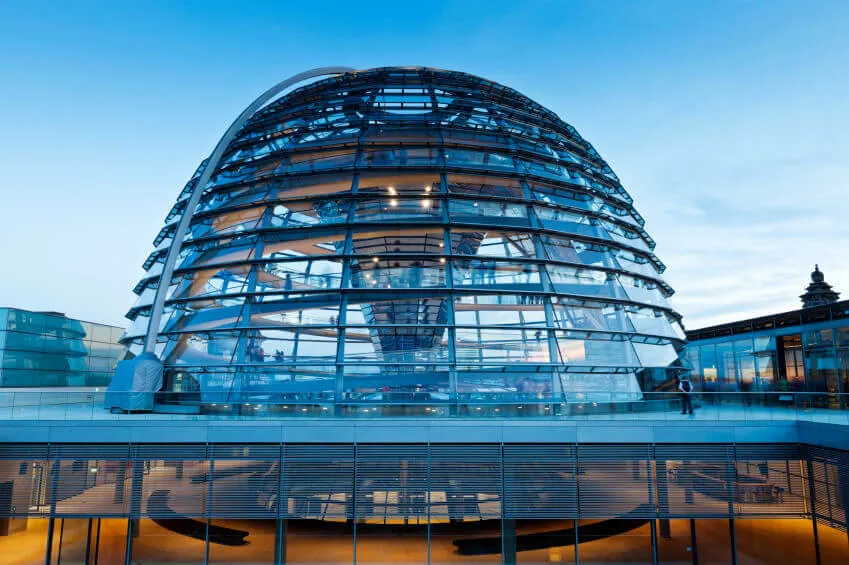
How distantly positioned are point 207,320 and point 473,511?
10341mm

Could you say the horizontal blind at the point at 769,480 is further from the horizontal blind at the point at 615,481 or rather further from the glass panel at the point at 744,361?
the glass panel at the point at 744,361

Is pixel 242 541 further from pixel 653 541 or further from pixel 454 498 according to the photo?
pixel 653 541

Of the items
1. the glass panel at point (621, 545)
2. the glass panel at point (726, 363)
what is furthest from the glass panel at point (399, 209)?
the glass panel at point (726, 363)

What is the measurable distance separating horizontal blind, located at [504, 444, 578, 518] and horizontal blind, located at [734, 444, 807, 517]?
4.34m

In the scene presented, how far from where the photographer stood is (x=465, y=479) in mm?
16000

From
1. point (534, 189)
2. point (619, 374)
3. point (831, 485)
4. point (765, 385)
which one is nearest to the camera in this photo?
point (831, 485)

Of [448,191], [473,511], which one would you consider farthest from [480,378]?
[448,191]

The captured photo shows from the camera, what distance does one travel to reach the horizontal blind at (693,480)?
15.9 metres

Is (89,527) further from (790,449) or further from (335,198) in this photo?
(790,449)

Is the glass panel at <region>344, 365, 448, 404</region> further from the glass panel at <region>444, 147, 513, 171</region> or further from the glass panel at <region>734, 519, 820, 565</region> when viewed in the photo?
the glass panel at <region>734, 519, 820, 565</region>

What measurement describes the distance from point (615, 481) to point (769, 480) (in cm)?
394

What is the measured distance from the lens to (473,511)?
52.6 feet

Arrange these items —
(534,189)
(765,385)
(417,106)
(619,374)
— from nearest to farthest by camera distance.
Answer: (619,374) < (534,189) < (417,106) < (765,385)

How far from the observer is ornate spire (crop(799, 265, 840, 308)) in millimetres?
76562
